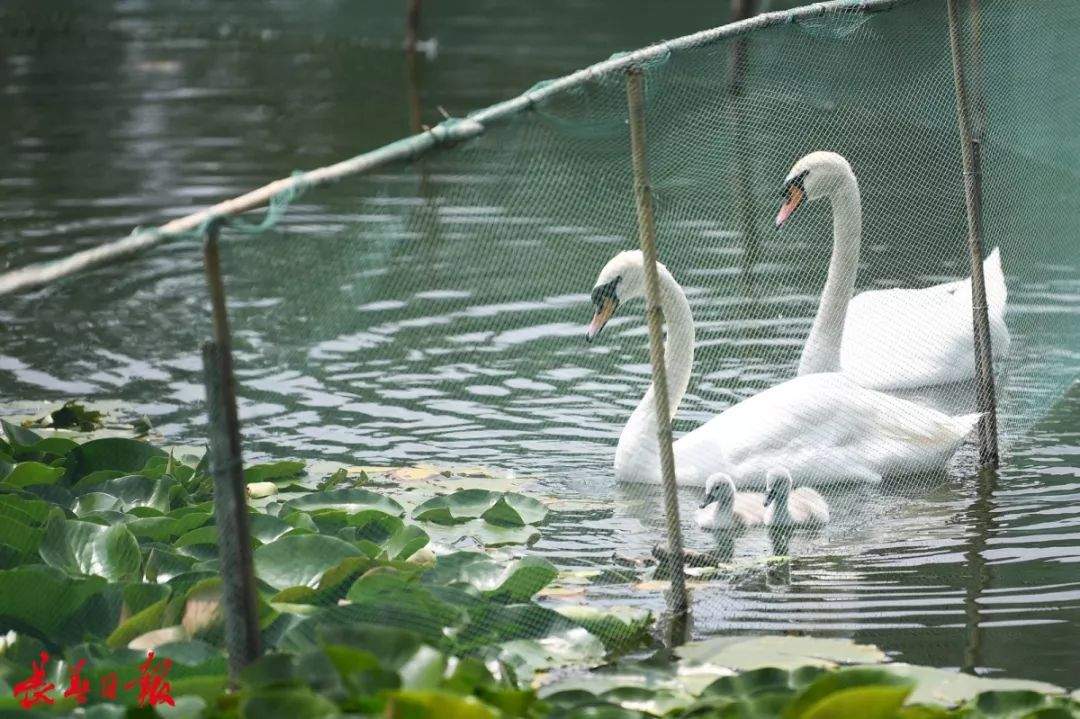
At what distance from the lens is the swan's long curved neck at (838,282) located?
7.93m

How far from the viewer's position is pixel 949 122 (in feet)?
25.9

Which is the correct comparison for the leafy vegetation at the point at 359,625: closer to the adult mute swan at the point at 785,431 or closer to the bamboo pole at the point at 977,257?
the adult mute swan at the point at 785,431

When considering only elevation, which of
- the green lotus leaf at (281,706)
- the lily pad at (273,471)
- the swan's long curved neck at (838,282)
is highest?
the swan's long curved neck at (838,282)

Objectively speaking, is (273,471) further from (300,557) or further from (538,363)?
(538,363)

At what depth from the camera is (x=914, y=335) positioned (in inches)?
330

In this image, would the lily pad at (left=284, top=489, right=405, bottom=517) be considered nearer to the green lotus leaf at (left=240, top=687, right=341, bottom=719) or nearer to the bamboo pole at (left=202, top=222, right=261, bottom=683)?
the bamboo pole at (left=202, top=222, right=261, bottom=683)

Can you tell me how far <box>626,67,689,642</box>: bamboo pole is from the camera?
223 inches

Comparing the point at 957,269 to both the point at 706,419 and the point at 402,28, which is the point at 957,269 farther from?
the point at 402,28

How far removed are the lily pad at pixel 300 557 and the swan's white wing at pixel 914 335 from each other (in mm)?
3331

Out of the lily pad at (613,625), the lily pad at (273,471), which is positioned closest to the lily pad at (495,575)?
the lily pad at (613,625)

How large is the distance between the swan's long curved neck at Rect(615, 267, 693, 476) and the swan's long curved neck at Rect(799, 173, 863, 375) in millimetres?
841

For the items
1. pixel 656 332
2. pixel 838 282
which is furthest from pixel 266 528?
pixel 838 282

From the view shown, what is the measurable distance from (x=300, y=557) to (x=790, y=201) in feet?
10.3

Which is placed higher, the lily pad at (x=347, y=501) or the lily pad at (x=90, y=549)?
the lily pad at (x=90, y=549)
